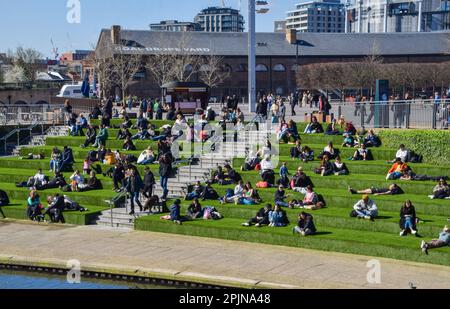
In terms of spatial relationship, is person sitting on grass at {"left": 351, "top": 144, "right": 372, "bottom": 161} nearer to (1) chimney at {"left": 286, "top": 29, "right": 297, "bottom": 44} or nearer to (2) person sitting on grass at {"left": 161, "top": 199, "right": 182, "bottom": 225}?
(2) person sitting on grass at {"left": 161, "top": 199, "right": 182, "bottom": 225}

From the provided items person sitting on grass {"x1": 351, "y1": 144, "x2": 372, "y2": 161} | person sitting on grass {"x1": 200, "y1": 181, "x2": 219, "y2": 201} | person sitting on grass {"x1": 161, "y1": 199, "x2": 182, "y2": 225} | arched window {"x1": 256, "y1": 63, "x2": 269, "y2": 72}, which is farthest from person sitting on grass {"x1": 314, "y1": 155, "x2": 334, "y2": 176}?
arched window {"x1": 256, "y1": 63, "x2": 269, "y2": 72}

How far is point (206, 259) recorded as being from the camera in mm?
20828

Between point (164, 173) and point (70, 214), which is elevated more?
point (164, 173)

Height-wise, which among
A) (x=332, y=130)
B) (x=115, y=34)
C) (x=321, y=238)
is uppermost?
(x=115, y=34)

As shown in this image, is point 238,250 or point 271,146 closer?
point 238,250

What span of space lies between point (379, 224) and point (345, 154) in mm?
7326

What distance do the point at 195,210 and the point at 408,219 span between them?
7424 millimetres

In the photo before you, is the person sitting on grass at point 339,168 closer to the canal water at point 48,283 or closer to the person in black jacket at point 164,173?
the person in black jacket at point 164,173

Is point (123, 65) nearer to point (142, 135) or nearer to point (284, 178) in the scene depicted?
point (142, 135)

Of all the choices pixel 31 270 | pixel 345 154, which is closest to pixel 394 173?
pixel 345 154

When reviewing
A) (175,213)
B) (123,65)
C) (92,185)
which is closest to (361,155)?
(175,213)

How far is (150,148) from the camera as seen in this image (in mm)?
31734

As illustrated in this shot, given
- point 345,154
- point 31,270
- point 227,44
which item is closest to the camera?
point 31,270

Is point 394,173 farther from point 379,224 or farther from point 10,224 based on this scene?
point 10,224
